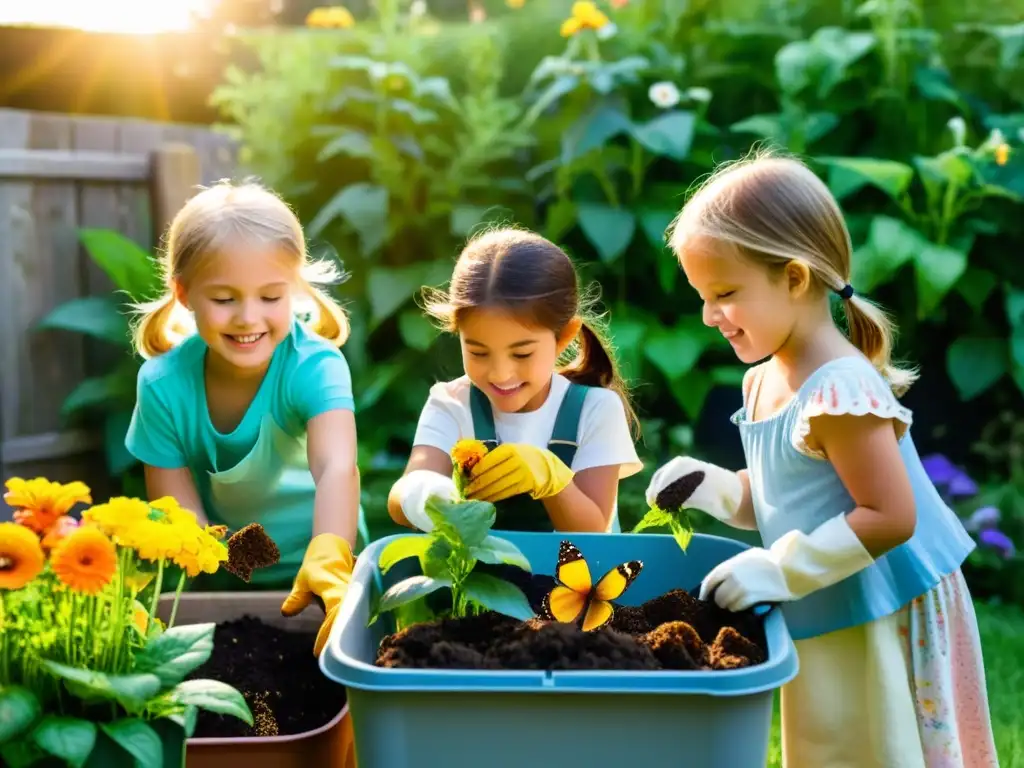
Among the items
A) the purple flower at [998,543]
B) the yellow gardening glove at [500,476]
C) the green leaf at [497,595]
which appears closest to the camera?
the green leaf at [497,595]

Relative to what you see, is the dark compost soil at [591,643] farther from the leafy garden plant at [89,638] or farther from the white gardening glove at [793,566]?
the leafy garden plant at [89,638]

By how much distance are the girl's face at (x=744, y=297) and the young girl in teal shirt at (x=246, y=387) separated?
687 mm

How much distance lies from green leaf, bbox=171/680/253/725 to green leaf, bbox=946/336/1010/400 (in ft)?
9.43

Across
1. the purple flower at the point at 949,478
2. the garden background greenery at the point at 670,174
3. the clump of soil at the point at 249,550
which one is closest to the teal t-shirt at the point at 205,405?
the clump of soil at the point at 249,550

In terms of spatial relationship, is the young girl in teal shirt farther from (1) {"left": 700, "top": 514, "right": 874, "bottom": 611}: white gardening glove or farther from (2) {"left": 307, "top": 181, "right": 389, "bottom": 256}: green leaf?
(2) {"left": 307, "top": 181, "right": 389, "bottom": 256}: green leaf

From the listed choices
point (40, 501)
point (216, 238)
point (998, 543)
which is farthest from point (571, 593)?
point (998, 543)

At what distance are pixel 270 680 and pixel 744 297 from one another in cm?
88

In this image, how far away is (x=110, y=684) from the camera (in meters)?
1.29

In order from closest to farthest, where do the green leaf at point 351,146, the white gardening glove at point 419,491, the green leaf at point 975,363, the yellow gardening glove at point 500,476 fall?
the yellow gardening glove at point 500,476
the white gardening glove at point 419,491
the green leaf at point 975,363
the green leaf at point 351,146

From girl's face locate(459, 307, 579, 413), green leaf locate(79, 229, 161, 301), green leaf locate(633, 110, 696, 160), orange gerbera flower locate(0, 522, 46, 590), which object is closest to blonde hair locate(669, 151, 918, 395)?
girl's face locate(459, 307, 579, 413)

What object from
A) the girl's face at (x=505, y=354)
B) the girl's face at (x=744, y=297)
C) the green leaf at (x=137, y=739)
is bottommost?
the green leaf at (x=137, y=739)

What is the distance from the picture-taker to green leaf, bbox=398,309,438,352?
3613mm

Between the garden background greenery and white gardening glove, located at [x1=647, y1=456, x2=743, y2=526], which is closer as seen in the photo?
white gardening glove, located at [x1=647, y1=456, x2=743, y2=526]

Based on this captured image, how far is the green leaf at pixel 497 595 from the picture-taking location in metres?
1.45
